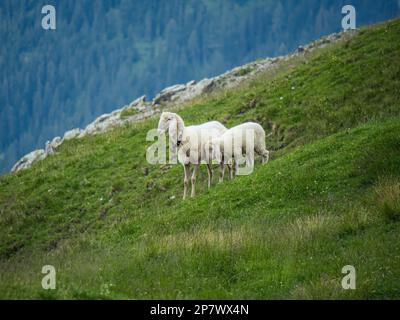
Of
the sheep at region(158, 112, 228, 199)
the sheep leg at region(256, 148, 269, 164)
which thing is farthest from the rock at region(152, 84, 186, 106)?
the sheep at region(158, 112, 228, 199)

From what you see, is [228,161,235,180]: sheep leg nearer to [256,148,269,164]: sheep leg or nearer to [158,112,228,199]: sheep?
[158,112,228,199]: sheep

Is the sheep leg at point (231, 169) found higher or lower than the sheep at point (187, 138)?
lower

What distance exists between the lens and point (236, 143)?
25.6 metres

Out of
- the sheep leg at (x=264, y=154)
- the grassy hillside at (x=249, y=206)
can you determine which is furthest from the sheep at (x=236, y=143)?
the grassy hillside at (x=249, y=206)

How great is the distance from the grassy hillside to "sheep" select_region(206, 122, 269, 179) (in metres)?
1.33

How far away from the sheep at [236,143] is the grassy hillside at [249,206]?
1.33m

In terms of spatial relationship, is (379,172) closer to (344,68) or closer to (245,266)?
(245,266)

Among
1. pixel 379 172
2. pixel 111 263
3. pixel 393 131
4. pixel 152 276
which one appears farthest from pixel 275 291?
pixel 393 131

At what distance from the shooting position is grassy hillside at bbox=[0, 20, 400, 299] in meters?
15.6

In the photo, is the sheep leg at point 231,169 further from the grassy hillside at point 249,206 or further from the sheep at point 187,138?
the grassy hillside at point 249,206

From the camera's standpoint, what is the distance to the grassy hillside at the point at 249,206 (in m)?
15.6

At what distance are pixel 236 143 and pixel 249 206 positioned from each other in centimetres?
424

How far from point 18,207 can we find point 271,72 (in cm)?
1773

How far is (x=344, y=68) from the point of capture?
108 ft
